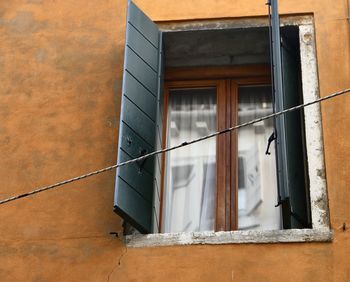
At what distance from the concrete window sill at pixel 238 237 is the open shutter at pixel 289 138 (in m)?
0.16

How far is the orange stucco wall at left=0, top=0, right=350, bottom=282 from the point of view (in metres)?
5.66

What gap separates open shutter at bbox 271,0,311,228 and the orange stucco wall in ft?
0.73

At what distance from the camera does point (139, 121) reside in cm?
611

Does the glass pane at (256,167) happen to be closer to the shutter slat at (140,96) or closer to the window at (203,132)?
the window at (203,132)

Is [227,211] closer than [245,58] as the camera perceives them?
Yes

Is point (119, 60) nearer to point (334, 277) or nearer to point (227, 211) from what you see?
point (227, 211)

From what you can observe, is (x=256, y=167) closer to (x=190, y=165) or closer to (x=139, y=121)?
(x=190, y=165)

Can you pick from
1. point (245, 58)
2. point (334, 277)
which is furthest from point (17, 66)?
point (334, 277)

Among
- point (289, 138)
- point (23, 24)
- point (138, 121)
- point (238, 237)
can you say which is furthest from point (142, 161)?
point (23, 24)

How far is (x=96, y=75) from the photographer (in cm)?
665

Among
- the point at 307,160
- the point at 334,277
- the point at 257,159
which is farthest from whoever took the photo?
the point at 257,159

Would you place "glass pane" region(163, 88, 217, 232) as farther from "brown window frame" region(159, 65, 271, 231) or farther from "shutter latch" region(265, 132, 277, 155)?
"shutter latch" region(265, 132, 277, 155)

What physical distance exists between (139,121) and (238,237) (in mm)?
1014

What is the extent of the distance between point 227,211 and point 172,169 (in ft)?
1.75
